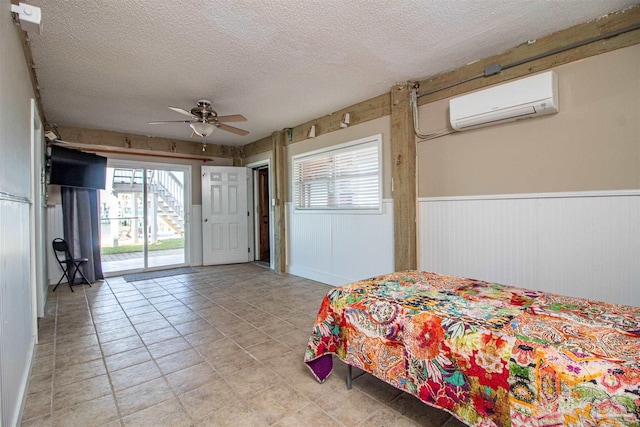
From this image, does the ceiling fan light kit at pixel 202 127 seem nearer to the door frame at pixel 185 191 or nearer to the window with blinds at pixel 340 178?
the window with blinds at pixel 340 178

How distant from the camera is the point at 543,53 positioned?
2.56m

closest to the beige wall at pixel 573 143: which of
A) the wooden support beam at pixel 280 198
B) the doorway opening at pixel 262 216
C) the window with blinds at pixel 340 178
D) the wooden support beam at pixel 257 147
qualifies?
the window with blinds at pixel 340 178

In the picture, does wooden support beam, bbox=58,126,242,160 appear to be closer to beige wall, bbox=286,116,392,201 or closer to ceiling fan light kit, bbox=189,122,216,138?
ceiling fan light kit, bbox=189,122,216,138

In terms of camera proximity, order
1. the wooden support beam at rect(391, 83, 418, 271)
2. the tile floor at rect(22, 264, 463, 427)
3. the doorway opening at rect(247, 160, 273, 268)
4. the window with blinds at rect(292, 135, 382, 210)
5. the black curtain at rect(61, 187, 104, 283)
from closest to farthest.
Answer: the tile floor at rect(22, 264, 463, 427) → the wooden support beam at rect(391, 83, 418, 271) → the window with blinds at rect(292, 135, 382, 210) → the black curtain at rect(61, 187, 104, 283) → the doorway opening at rect(247, 160, 273, 268)

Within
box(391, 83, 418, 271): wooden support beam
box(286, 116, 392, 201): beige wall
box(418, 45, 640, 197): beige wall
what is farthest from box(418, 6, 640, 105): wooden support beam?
box(286, 116, 392, 201): beige wall

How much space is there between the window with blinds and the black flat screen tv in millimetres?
3191

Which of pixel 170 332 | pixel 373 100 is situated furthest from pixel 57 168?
pixel 373 100

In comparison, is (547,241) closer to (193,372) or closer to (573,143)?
(573,143)

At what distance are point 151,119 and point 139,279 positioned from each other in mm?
2653

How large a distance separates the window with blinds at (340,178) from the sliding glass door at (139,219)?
273 centimetres

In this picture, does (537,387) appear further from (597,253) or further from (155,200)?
(155,200)

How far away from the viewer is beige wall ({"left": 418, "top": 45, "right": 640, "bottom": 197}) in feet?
7.29

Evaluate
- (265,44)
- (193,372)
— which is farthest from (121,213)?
(265,44)

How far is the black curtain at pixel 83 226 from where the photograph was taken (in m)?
4.84
